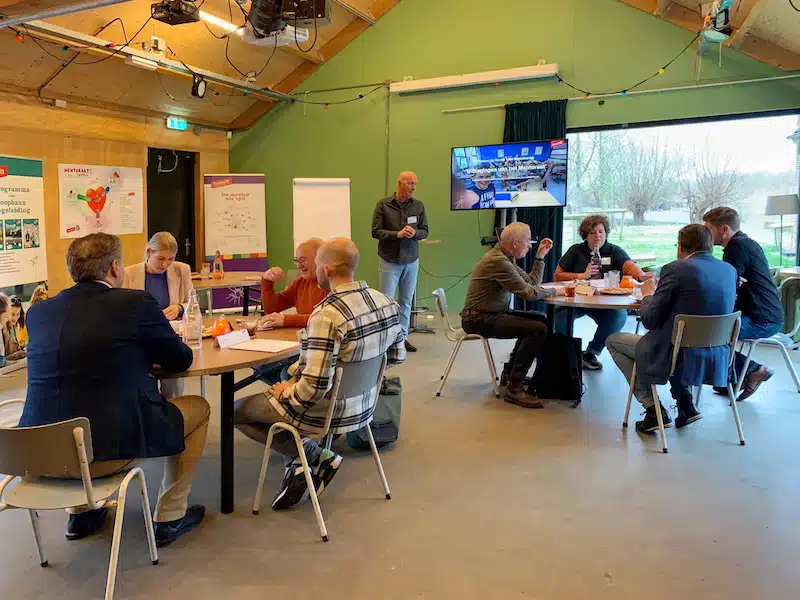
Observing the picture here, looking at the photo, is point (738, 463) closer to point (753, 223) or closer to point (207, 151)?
point (753, 223)

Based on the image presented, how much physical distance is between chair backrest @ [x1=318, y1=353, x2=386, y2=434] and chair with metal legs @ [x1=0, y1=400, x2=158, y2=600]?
747 mm

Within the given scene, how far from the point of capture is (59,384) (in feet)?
6.31

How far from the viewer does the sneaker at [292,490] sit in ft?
8.67

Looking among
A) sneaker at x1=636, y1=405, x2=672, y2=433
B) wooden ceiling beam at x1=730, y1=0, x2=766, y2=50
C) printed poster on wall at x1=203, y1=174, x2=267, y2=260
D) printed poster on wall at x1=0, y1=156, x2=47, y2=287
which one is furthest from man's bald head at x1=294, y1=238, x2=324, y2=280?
printed poster on wall at x1=203, y1=174, x2=267, y2=260

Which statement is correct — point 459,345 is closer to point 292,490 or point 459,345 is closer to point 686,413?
point 686,413

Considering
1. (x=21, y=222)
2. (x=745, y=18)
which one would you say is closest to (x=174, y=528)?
(x=21, y=222)

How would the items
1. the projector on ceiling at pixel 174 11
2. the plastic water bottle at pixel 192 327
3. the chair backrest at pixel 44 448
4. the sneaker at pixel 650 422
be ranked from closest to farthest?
Result: the chair backrest at pixel 44 448, the plastic water bottle at pixel 192 327, the sneaker at pixel 650 422, the projector on ceiling at pixel 174 11

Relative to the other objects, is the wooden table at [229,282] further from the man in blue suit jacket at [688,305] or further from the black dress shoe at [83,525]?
the man in blue suit jacket at [688,305]

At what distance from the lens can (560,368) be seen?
4133 millimetres

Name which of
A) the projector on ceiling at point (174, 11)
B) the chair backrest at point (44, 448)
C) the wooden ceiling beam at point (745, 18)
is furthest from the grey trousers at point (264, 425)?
the wooden ceiling beam at point (745, 18)

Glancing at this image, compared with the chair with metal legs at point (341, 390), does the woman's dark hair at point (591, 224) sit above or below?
above

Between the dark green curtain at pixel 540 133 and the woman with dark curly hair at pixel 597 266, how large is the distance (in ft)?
6.29

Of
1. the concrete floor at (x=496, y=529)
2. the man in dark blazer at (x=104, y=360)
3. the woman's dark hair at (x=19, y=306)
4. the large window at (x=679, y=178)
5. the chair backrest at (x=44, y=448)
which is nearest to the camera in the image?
the chair backrest at (x=44, y=448)

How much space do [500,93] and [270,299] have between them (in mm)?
4853
